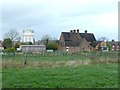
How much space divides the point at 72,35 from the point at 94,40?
29.0 feet

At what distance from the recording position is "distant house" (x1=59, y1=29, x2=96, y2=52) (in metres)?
88.6

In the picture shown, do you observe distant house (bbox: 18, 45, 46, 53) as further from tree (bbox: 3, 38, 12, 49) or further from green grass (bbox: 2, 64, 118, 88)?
green grass (bbox: 2, 64, 118, 88)

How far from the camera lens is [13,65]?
2281cm

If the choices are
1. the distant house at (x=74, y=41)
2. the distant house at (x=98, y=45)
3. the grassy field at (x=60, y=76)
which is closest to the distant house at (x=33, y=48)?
the distant house at (x=74, y=41)

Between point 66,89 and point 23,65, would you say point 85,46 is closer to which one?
point 23,65

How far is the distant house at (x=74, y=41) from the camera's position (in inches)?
3489

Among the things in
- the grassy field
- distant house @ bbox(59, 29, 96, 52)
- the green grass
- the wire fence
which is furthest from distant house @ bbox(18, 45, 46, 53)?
the green grass

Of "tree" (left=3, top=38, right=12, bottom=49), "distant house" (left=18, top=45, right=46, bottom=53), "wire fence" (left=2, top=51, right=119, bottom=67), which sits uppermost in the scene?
"tree" (left=3, top=38, right=12, bottom=49)

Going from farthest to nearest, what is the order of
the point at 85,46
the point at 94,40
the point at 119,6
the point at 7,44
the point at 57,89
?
the point at 94,40 < the point at 85,46 < the point at 7,44 < the point at 57,89 < the point at 119,6

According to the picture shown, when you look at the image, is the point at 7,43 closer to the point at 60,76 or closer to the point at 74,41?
the point at 74,41

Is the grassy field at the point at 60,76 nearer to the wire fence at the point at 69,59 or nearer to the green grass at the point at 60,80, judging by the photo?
the green grass at the point at 60,80

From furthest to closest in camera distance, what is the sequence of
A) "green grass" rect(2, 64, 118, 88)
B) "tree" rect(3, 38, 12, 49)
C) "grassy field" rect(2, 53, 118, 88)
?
"tree" rect(3, 38, 12, 49) → "grassy field" rect(2, 53, 118, 88) → "green grass" rect(2, 64, 118, 88)

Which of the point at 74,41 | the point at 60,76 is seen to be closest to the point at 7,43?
the point at 74,41

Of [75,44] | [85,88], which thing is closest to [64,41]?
[75,44]
